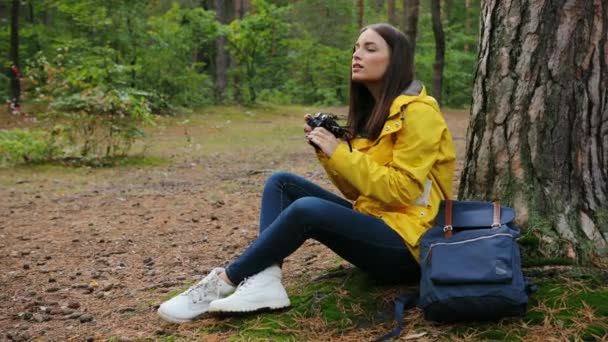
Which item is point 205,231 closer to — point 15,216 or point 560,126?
point 15,216

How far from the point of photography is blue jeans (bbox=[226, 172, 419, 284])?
2.79m

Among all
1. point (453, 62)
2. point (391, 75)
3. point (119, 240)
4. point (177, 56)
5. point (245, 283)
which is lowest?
point (119, 240)

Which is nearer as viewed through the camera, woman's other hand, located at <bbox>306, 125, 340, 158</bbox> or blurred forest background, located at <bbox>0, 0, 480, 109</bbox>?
woman's other hand, located at <bbox>306, 125, 340, 158</bbox>

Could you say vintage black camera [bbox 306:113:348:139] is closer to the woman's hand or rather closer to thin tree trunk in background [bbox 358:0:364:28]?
the woman's hand

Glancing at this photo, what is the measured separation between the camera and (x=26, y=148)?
9.44m

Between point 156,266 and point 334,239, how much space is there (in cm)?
198

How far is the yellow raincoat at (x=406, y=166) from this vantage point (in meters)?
2.70

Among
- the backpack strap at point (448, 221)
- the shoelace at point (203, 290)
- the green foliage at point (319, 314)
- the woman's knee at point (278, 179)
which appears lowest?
the green foliage at point (319, 314)

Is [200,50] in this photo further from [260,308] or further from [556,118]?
[556,118]

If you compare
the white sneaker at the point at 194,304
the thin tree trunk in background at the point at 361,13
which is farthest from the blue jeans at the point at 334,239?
the thin tree trunk in background at the point at 361,13

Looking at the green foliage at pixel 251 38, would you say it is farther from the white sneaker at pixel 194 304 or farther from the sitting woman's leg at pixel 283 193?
the white sneaker at pixel 194 304

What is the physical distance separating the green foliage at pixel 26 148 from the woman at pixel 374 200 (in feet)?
24.2

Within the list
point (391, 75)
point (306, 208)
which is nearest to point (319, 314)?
point (306, 208)

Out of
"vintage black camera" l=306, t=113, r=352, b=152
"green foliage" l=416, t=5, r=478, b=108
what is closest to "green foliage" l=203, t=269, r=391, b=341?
"vintage black camera" l=306, t=113, r=352, b=152
